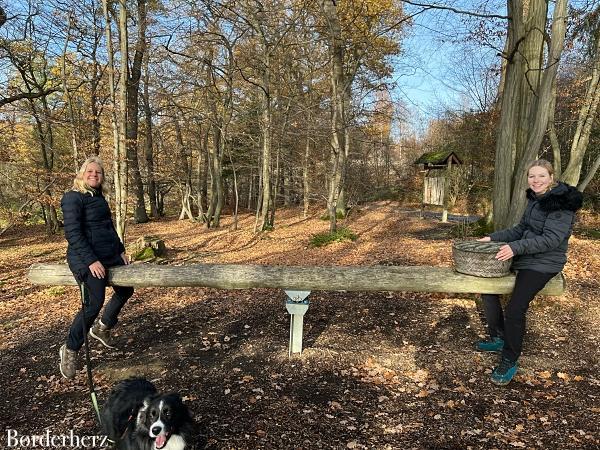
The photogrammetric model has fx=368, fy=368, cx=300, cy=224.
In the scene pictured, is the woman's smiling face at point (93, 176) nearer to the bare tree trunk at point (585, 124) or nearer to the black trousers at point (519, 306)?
the black trousers at point (519, 306)

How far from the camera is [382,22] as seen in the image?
16641mm

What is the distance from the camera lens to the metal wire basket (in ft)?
11.9

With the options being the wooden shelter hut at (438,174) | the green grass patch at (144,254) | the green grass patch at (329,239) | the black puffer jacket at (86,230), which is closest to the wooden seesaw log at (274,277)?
the black puffer jacket at (86,230)

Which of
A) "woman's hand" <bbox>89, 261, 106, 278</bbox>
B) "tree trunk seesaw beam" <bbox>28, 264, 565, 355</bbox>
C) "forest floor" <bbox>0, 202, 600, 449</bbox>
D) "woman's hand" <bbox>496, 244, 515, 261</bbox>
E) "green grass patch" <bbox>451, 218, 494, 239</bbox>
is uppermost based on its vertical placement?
"woman's hand" <bbox>496, 244, 515, 261</bbox>

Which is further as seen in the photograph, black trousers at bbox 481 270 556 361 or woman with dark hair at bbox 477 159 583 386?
black trousers at bbox 481 270 556 361

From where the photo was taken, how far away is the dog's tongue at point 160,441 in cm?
231

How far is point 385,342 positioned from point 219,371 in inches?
83.4

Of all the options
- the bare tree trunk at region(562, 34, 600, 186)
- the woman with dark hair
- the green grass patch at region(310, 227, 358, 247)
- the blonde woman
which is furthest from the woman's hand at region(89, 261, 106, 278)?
the bare tree trunk at region(562, 34, 600, 186)

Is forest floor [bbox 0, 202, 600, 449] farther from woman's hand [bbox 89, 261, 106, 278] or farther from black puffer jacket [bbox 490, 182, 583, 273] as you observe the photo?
black puffer jacket [bbox 490, 182, 583, 273]

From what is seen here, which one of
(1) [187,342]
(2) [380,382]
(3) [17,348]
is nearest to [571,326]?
(2) [380,382]

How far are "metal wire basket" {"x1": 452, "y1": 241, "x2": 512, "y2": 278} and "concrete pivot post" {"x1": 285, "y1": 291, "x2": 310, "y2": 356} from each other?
1690 millimetres

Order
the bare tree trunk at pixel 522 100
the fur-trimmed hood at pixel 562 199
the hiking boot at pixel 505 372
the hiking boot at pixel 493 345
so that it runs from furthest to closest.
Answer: the bare tree trunk at pixel 522 100 → the hiking boot at pixel 493 345 → the hiking boot at pixel 505 372 → the fur-trimmed hood at pixel 562 199

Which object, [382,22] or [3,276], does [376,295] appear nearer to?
[3,276]

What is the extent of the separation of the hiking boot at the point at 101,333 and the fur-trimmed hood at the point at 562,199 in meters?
4.89
